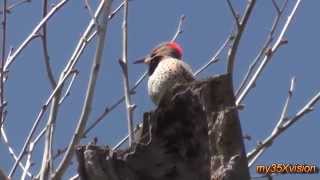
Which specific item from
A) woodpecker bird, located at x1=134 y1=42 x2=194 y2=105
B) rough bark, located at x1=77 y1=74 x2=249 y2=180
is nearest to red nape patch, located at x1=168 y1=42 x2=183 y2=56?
woodpecker bird, located at x1=134 y1=42 x2=194 y2=105

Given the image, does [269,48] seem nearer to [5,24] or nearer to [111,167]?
[5,24]

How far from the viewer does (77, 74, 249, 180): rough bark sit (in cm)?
187

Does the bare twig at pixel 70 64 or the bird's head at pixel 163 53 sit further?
the bird's head at pixel 163 53

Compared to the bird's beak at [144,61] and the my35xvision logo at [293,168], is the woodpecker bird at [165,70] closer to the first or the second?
the bird's beak at [144,61]

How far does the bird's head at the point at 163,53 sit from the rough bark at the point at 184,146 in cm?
254

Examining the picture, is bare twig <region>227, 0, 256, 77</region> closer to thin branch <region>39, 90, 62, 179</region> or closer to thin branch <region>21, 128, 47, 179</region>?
thin branch <region>39, 90, 62, 179</region>

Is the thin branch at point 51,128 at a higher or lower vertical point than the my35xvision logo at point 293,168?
higher

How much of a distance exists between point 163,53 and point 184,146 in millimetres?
2892

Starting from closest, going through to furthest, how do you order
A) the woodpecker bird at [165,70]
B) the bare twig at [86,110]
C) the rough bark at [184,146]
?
1. the rough bark at [184,146]
2. the bare twig at [86,110]
3. the woodpecker bird at [165,70]

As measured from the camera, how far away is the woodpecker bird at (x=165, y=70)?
13.3 feet

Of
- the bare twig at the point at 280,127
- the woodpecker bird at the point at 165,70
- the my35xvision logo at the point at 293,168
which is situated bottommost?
the my35xvision logo at the point at 293,168

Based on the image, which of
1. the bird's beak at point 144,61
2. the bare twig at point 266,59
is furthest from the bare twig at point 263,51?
the bird's beak at point 144,61

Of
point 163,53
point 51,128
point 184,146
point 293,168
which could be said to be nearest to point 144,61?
point 163,53

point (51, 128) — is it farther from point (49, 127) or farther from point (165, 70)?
point (165, 70)
